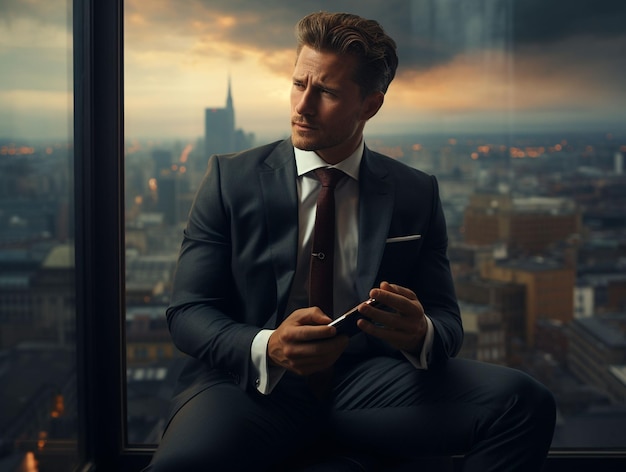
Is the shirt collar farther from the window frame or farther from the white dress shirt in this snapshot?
the window frame

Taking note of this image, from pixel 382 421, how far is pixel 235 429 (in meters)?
0.34

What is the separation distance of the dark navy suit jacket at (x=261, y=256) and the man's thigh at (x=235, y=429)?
0.05 metres

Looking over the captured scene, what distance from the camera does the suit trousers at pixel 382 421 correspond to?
1.73m

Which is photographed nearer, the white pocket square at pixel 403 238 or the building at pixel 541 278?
the white pocket square at pixel 403 238

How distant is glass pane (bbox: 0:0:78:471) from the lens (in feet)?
5.83

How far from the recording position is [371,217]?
77.2 inches

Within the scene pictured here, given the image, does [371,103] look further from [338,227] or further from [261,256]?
[261,256]

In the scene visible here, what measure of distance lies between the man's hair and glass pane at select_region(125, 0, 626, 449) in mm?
562

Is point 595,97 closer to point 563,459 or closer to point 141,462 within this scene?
point 563,459

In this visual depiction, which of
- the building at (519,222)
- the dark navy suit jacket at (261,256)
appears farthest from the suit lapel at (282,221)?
the building at (519,222)

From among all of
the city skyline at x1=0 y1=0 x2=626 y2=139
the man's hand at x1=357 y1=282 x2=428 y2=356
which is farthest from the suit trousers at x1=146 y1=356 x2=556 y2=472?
the city skyline at x1=0 y1=0 x2=626 y2=139

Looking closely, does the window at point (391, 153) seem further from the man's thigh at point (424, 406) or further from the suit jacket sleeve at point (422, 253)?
the man's thigh at point (424, 406)

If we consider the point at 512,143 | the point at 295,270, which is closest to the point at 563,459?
the point at 512,143

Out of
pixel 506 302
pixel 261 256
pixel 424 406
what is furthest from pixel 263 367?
pixel 506 302
